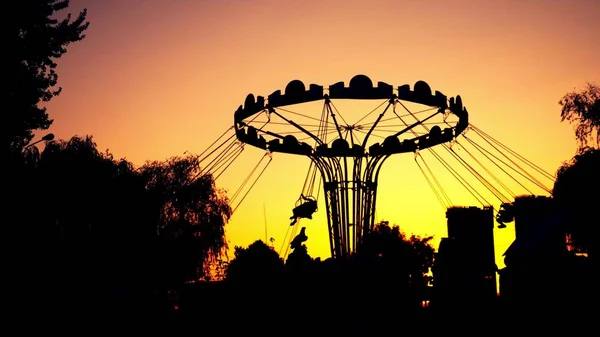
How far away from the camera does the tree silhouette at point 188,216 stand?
46625 millimetres

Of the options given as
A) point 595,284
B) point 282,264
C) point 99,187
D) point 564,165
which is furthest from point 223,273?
point 595,284

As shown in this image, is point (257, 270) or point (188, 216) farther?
point (188, 216)

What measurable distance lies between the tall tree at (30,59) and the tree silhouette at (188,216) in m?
21.1

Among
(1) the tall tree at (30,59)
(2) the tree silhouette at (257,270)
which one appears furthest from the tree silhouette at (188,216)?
(2) the tree silhouette at (257,270)

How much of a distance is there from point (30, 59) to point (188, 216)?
2692 cm

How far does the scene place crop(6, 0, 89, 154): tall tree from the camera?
23047 mm

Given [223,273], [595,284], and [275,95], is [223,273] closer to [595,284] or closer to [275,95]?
[275,95]

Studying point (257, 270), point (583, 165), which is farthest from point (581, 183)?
point (257, 270)

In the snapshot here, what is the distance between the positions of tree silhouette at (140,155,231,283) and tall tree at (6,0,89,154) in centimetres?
2106

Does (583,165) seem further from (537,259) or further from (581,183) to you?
(537,259)

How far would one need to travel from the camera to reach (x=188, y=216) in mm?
50031

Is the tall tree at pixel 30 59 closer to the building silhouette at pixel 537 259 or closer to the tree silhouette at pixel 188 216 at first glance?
the building silhouette at pixel 537 259

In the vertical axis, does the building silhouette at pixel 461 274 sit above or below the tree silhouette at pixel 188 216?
below

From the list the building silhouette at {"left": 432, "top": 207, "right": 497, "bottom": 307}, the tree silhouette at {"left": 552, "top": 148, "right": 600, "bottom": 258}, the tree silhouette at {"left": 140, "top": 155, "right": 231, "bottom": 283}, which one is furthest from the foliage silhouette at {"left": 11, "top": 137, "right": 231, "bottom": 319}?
the tree silhouette at {"left": 552, "top": 148, "right": 600, "bottom": 258}
